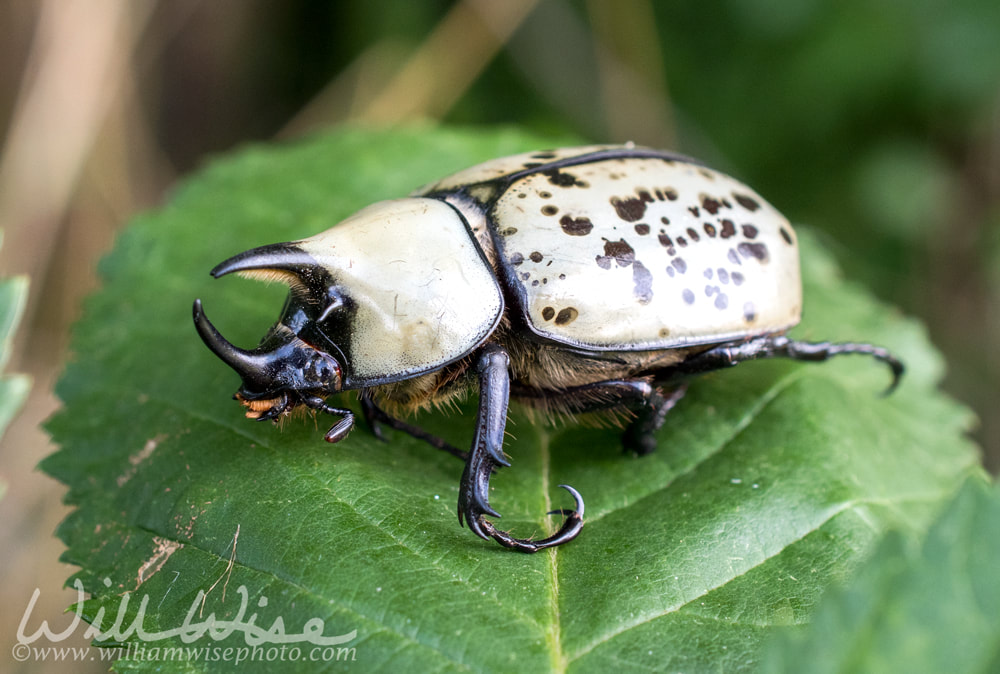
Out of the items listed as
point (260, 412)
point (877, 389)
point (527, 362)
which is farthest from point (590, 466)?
point (877, 389)

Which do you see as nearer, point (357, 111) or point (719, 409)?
point (719, 409)

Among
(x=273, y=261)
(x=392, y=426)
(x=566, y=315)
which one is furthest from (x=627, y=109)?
(x=273, y=261)

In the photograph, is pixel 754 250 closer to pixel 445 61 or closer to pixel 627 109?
pixel 627 109

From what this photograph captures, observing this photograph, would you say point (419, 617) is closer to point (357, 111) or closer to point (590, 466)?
point (590, 466)

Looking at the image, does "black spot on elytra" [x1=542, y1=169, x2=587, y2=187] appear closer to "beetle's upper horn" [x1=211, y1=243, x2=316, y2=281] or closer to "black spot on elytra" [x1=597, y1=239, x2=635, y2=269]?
"black spot on elytra" [x1=597, y1=239, x2=635, y2=269]

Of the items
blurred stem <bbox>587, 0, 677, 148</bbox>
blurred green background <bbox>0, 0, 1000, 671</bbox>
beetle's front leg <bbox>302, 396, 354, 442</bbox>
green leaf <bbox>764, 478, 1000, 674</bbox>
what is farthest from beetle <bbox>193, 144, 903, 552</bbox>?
blurred stem <bbox>587, 0, 677, 148</bbox>

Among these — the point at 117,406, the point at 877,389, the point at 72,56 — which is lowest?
the point at 877,389

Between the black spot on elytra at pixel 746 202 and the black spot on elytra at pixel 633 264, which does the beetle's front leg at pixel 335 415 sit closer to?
the black spot on elytra at pixel 633 264
